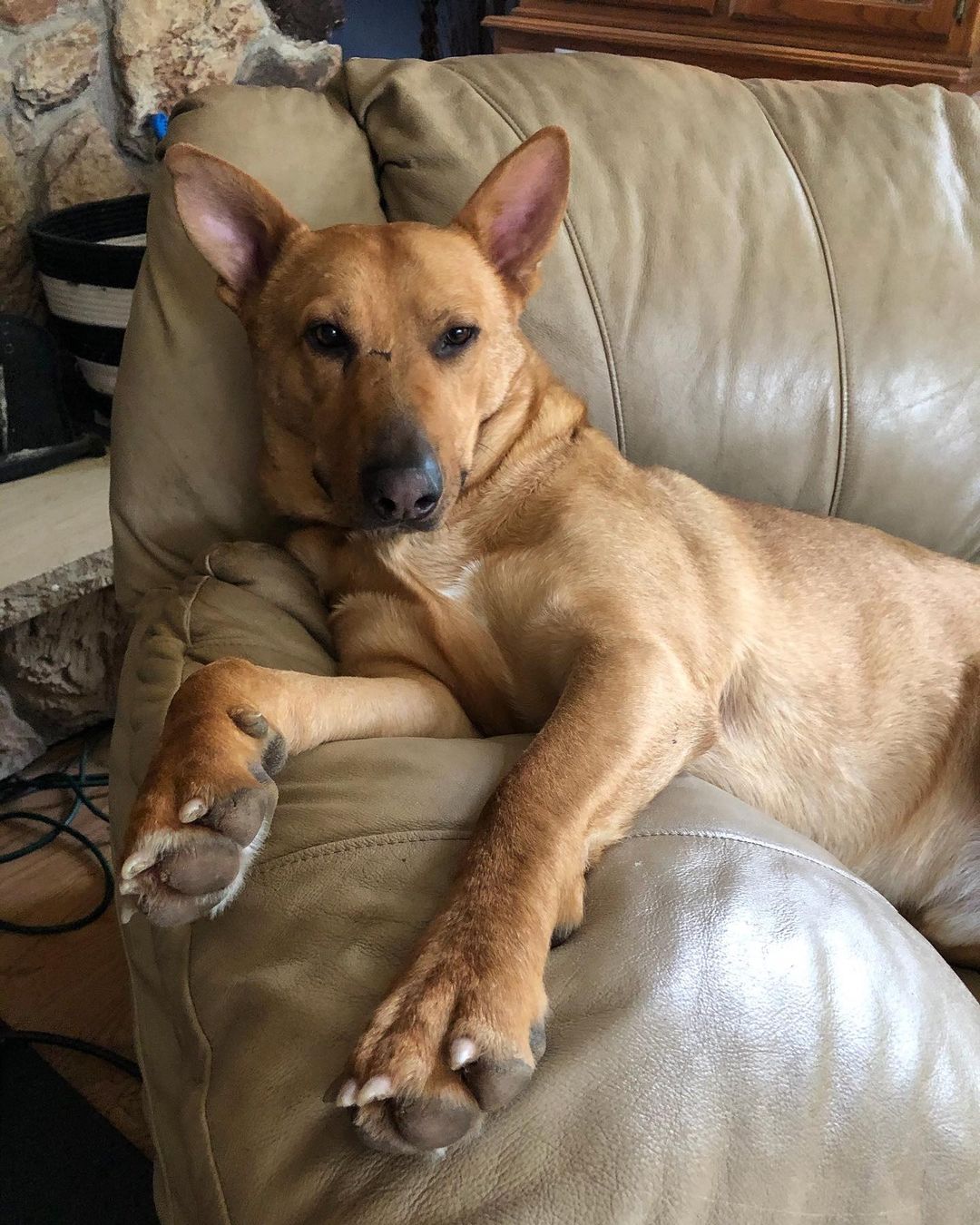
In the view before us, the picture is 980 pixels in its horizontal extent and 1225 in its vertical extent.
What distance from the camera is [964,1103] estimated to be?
1.02 meters

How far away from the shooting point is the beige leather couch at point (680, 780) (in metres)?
0.84

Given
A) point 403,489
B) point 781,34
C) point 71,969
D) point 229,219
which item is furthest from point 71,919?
point 781,34

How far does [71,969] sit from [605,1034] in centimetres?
179

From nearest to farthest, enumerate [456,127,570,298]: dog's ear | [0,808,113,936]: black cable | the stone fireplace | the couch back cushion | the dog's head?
the dog's head → [456,127,570,298]: dog's ear → the couch back cushion → [0,808,113,936]: black cable → the stone fireplace

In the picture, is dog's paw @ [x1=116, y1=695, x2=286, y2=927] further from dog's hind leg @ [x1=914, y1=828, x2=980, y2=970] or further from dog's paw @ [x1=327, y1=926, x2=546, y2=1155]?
dog's hind leg @ [x1=914, y1=828, x2=980, y2=970]

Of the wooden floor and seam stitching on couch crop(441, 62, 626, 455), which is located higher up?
seam stitching on couch crop(441, 62, 626, 455)

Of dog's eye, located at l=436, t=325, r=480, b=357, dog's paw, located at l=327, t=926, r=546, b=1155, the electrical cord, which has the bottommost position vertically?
the electrical cord

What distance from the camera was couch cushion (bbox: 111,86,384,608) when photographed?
1710 millimetres

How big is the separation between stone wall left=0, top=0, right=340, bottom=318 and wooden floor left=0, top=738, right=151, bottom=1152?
5.26ft

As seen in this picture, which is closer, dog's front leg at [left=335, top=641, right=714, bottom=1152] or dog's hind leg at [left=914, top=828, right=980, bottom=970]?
dog's front leg at [left=335, top=641, right=714, bottom=1152]

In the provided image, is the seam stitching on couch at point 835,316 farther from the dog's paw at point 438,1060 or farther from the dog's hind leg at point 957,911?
the dog's paw at point 438,1060

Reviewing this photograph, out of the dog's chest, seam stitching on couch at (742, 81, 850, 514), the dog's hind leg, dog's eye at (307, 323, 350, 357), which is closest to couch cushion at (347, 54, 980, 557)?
seam stitching on couch at (742, 81, 850, 514)

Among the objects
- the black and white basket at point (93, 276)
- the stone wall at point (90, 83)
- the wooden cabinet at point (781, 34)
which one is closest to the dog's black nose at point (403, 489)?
the black and white basket at point (93, 276)

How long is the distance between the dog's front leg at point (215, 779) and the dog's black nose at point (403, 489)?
0.28m
